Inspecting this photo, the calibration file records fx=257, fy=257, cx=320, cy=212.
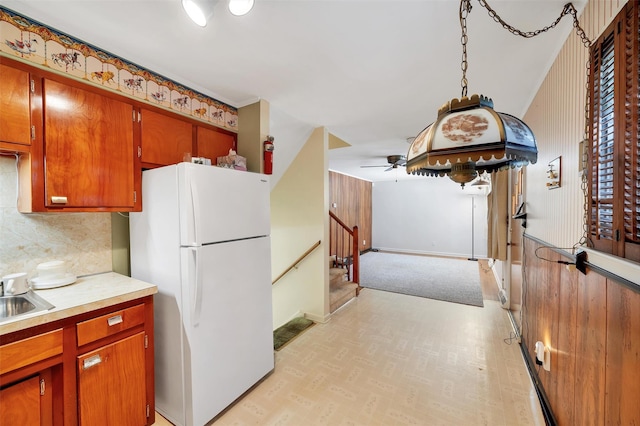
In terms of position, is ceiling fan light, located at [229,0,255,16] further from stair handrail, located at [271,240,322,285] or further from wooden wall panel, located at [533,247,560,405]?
stair handrail, located at [271,240,322,285]

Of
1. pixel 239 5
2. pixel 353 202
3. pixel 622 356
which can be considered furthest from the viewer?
pixel 353 202

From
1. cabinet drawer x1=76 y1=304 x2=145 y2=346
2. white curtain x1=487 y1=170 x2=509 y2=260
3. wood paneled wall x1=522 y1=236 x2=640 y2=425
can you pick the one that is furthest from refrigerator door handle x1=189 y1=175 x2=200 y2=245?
white curtain x1=487 y1=170 x2=509 y2=260

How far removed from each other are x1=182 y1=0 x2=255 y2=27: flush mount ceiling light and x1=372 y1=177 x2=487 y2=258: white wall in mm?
7621

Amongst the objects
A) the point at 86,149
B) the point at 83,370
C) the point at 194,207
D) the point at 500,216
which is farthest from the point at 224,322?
the point at 500,216

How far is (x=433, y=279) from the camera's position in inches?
212

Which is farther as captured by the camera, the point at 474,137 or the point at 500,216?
the point at 500,216

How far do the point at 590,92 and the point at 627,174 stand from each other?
525 millimetres

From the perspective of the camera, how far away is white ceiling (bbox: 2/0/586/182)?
1385 millimetres

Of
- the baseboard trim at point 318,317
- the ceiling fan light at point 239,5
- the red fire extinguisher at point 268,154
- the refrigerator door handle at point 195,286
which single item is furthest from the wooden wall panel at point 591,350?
the baseboard trim at point 318,317

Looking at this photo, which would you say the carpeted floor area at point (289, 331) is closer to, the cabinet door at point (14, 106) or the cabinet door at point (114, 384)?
the cabinet door at point (114, 384)

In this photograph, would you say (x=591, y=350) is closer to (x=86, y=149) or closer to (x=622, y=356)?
(x=622, y=356)

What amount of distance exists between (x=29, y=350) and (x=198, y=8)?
1.77 metres

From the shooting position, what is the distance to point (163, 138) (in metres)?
2.04

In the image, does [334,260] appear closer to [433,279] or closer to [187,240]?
[433,279]
